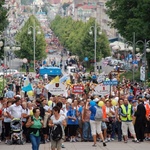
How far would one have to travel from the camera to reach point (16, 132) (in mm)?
24812

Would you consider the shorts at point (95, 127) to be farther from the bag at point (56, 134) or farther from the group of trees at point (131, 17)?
the group of trees at point (131, 17)

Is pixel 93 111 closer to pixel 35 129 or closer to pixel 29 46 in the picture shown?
pixel 35 129

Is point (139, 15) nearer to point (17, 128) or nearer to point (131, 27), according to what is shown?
point (131, 27)

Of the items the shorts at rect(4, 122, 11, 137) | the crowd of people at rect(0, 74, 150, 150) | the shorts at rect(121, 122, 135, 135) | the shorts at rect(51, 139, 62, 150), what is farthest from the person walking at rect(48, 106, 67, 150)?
the shorts at rect(121, 122, 135, 135)

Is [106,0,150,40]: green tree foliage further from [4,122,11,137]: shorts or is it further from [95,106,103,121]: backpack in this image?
[95,106,103,121]: backpack

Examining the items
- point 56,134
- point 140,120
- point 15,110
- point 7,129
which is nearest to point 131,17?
point 140,120

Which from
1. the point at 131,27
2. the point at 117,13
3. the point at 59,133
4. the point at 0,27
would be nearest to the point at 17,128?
the point at 59,133

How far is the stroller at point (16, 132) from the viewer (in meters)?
24.7

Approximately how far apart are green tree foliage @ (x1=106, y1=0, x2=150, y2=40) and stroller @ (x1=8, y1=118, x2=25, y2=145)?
38042mm

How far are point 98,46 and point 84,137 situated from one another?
80745 mm

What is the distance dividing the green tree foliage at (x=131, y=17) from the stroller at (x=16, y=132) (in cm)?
3804

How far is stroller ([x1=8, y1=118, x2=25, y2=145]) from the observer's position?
24.7 meters

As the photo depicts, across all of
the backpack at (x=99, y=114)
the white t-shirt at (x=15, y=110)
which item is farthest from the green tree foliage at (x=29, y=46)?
the backpack at (x=99, y=114)

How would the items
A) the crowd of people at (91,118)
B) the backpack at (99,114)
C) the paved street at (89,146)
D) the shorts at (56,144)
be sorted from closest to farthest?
the shorts at (56,144) → the paved street at (89,146) → the backpack at (99,114) → the crowd of people at (91,118)
